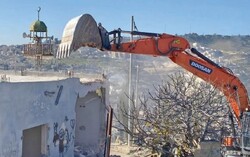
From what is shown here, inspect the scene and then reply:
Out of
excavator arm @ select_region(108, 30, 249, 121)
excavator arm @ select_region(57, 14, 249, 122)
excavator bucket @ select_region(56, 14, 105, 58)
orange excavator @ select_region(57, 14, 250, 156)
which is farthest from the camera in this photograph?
excavator arm @ select_region(108, 30, 249, 121)

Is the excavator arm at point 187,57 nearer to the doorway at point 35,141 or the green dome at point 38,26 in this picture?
the doorway at point 35,141

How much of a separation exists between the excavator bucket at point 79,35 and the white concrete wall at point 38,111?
236 cm

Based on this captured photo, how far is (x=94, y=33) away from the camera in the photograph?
12.3m

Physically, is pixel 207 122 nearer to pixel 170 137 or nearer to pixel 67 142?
pixel 170 137

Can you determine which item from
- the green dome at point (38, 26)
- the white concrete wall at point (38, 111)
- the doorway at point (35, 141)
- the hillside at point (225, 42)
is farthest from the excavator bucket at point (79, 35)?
the hillside at point (225, 42)

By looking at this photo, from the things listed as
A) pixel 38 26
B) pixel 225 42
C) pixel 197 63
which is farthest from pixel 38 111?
pixel 225 42

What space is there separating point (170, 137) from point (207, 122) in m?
1.49

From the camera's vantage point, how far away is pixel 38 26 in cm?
2255

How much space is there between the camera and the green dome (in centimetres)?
2245

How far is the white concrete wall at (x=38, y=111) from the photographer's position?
A: 1305 cm

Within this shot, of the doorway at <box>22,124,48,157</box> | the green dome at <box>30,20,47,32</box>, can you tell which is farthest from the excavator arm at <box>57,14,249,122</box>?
the green dome at <box>30,20,47,32</box>

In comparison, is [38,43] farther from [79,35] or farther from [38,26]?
[79,35]

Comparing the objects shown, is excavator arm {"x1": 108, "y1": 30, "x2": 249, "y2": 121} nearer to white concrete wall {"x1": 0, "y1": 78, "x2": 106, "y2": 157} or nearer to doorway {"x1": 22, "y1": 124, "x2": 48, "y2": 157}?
white concrete wall {"x1": 0, "y1": 78, "x2": 106, "y2": 157}

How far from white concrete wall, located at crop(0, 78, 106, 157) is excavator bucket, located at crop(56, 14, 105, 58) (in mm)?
2356
